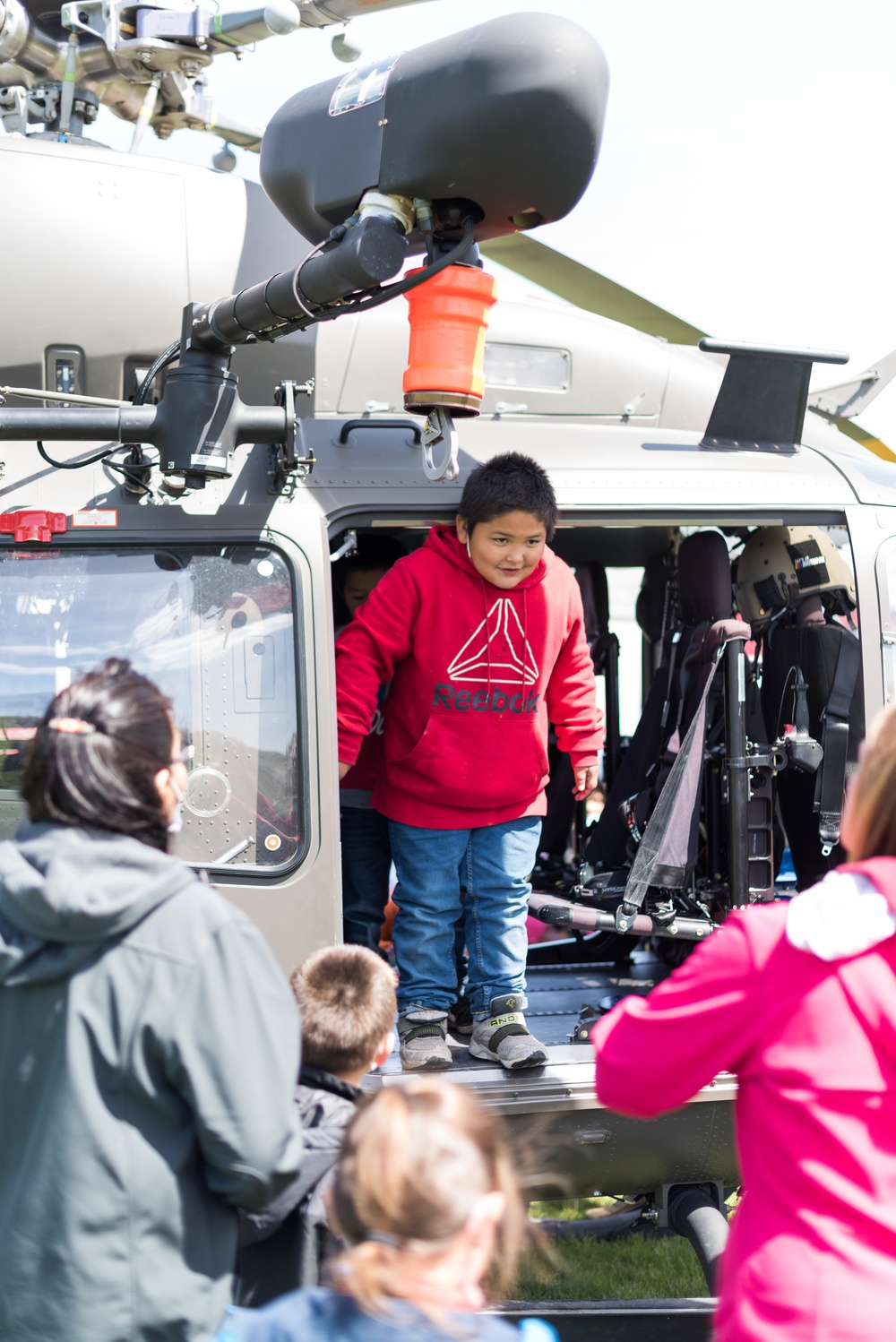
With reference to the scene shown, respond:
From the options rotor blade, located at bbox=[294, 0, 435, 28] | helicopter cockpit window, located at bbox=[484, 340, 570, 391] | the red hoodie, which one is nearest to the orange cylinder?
the red hoodie

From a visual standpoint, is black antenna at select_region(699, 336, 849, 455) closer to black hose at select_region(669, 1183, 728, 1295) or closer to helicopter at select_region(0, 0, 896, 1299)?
helicopter at select_region(0, 0, 896, 1299)

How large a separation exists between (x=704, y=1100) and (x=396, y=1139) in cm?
206

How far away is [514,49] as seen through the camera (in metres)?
2.66

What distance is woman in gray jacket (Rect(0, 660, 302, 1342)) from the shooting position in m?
1.61

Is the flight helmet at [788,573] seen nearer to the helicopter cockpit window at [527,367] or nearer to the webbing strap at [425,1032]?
the helicopter cockpit window at [527,367]

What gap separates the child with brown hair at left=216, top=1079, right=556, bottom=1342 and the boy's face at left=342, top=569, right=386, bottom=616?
2950 millimetres

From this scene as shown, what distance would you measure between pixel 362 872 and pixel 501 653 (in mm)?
942

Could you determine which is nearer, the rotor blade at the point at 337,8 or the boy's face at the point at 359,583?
the rotor blade at the point at 337,8

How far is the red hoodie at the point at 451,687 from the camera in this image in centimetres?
349

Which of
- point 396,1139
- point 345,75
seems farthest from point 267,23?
point 396,1139

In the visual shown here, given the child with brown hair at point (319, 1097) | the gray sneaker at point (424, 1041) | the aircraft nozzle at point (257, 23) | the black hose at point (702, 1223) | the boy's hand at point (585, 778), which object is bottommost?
the black hose at point (702, 1223)

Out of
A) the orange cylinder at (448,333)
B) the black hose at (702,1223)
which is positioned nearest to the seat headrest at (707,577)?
the orange cylinder at (448,333)

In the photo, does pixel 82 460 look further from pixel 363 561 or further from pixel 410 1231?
pixel 410 1231

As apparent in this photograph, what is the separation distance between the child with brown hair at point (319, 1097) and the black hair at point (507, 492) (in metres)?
1.52
